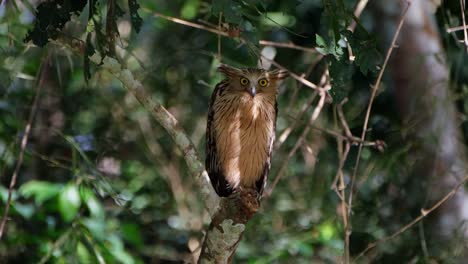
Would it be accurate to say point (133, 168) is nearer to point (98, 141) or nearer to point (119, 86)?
point (119, 86)

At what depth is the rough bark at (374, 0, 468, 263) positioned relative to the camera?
4559 millimetres

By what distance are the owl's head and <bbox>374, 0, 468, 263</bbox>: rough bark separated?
923mm

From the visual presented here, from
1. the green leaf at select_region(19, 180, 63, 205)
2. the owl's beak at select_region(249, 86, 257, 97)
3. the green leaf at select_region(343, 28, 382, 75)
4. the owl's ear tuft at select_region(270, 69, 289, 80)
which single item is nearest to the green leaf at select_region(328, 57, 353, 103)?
the green leaf at select_region(343, 28, 382, 75)

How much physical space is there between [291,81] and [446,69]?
1.04m

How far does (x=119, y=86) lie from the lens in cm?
598

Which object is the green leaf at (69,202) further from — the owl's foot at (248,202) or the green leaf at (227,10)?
the green leaf at (227,10)

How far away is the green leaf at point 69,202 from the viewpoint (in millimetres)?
4102

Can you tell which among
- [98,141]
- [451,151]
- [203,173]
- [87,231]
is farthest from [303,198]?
[203,173]

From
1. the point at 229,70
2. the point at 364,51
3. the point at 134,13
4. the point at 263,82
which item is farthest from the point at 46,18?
the point at 263,82

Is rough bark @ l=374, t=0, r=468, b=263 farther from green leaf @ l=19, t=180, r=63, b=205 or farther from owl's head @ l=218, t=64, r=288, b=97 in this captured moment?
green leaf @ l=19, t=180, r=63, b=205

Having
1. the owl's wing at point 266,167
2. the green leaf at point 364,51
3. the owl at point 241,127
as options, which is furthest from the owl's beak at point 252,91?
the green leaf at point 364,51

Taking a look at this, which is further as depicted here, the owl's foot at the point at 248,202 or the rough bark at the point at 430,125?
the rough bark at the point at 430,125

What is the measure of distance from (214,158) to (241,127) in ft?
0.78

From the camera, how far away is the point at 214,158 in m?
4.08
